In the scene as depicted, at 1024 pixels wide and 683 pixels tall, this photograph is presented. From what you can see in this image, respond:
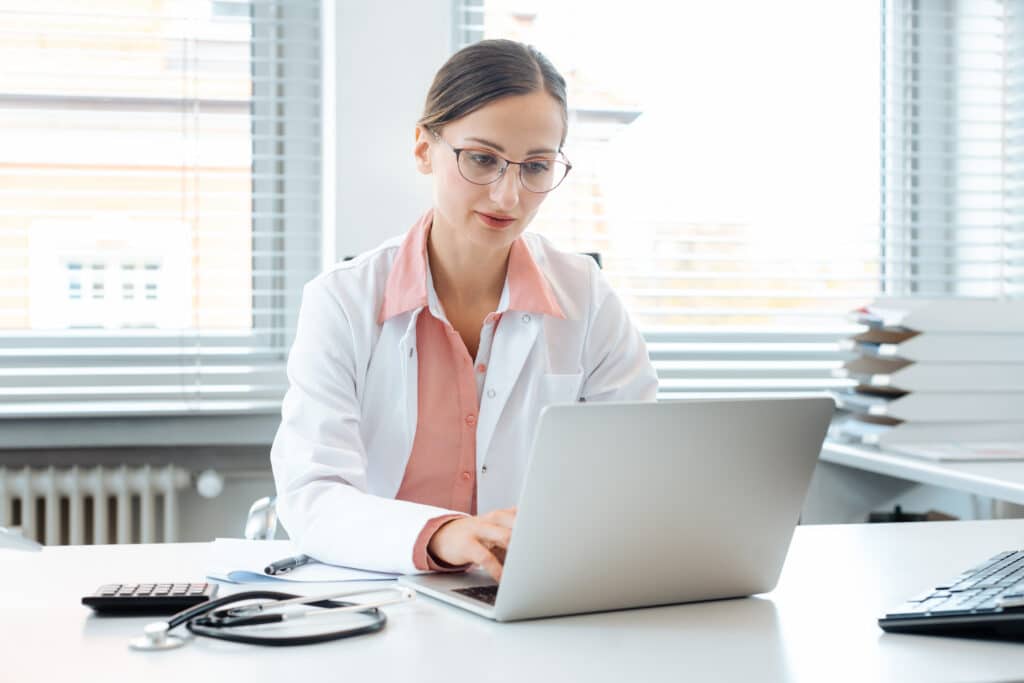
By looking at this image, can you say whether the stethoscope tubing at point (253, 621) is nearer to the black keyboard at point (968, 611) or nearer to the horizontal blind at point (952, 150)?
the black keyboard at point (968, 611)

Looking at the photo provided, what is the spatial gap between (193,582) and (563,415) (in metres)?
0.44

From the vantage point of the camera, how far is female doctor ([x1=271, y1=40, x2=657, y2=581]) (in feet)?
4.78

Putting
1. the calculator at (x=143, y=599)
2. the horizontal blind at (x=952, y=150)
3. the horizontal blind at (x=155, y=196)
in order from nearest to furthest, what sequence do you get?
the calculator at (x=143, y=599) → the horizontal blind at (x=155, y=196) → the horizontal blind at (x=952, y=150)

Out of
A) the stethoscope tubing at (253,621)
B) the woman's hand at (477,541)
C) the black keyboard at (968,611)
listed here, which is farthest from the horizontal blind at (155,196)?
the black keyboard at (968,611)

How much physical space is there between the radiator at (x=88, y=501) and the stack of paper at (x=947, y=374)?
155 centimetres

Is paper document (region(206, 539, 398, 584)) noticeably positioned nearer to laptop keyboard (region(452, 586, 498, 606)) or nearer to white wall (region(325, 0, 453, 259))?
laptop keyboard (region(452, 586, 498, 606))

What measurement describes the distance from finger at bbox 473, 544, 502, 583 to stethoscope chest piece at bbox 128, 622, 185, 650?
286 mm

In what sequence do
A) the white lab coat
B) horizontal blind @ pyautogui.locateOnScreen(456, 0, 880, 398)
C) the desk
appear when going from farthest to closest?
horizontal blind @ pyautogui.locateOnScreen(456, 0, 880, 398) → the white lab coat → the desk

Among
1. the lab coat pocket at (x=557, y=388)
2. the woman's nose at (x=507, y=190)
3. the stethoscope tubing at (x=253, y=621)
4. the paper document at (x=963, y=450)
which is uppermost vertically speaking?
the woman's nose at (x=507, y=190)

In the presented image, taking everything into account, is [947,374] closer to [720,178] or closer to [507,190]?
[720,178]

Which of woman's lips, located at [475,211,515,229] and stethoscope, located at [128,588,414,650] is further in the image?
woman's lips, located at [475,211,515,229]

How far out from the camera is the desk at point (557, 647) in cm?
81

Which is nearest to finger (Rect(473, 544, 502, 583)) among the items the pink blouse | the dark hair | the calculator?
the calculator

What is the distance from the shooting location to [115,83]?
2.58m
